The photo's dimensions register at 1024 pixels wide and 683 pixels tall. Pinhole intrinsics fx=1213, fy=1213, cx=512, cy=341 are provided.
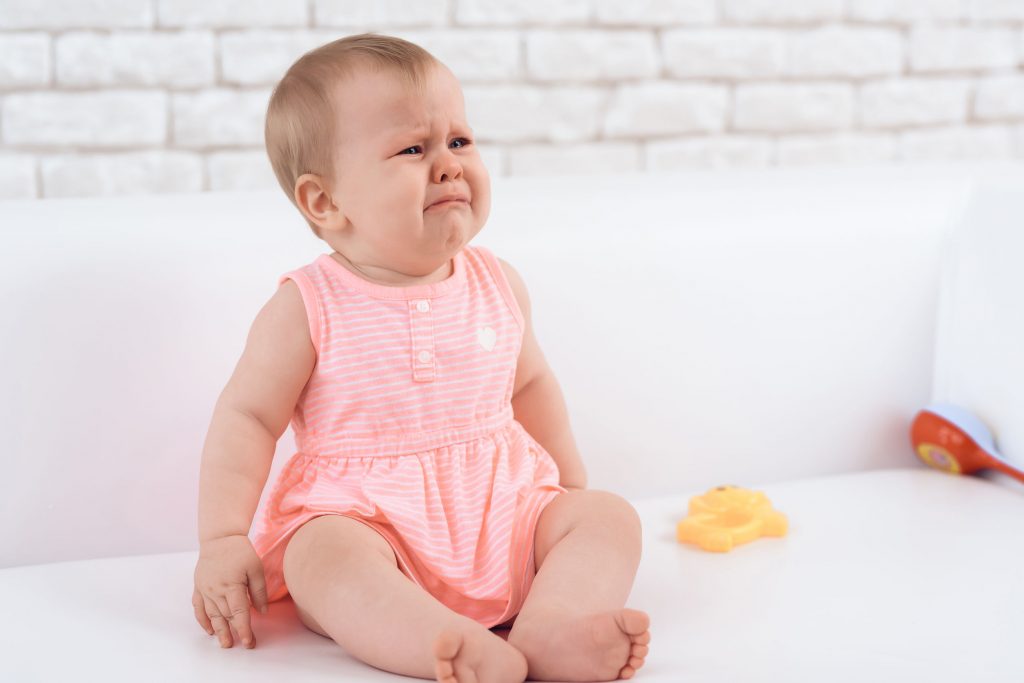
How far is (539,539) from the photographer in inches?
41.6

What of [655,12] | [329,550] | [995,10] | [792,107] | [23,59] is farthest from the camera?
[995,10]

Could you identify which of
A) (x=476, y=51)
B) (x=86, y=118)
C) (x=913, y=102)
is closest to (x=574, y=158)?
(x=476, y=51)

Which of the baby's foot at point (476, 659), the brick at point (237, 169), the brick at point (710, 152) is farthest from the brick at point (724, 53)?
the baby's foot at point (476, 659)

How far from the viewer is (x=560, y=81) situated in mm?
1950

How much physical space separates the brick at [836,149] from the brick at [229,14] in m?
0.85

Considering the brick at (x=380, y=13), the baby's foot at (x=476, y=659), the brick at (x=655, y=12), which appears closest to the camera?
the baby's foot at (x=476, y=659)

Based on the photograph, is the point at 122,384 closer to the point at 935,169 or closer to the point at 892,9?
the point at 935,169

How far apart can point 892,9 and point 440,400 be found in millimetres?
1407

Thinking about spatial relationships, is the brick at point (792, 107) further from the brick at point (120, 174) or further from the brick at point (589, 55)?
the brick at point (120, 174)

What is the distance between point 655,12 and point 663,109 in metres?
0.16

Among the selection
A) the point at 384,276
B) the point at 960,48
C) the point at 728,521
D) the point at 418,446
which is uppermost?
the point at 960,48

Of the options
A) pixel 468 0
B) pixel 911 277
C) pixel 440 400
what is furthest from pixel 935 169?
pixel 440 400

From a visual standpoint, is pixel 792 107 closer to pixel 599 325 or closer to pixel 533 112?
pixel 533 112

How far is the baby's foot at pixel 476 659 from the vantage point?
2.77ft
